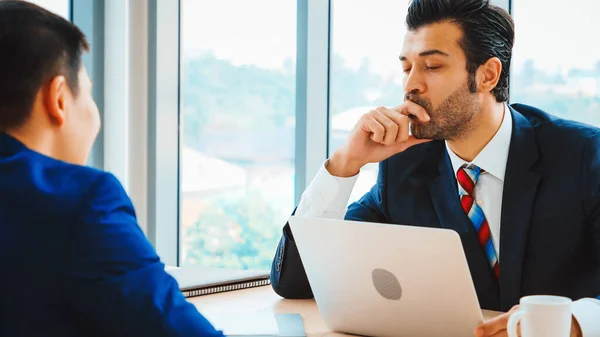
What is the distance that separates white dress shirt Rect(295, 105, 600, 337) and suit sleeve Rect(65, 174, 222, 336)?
3.13ft

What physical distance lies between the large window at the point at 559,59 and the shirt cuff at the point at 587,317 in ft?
4.57

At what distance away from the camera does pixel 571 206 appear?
188 cm

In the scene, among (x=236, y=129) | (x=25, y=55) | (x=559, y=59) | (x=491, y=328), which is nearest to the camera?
(x=25, y=55)

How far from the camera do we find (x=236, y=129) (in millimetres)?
3697

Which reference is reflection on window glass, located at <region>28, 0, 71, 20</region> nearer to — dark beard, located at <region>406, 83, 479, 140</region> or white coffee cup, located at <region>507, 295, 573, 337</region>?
dark beard, located at <region>406, 83, 479, 140</region>

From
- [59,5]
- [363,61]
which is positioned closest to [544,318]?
[363,61]

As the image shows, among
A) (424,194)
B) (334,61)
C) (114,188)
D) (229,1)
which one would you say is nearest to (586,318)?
(424,194)

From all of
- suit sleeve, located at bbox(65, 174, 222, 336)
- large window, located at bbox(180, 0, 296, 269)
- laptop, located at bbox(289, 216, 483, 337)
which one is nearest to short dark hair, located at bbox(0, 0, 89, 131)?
suit sleeve, located at bbox(65, 174, 222, 336)

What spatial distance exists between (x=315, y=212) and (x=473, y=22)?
69 centimetres

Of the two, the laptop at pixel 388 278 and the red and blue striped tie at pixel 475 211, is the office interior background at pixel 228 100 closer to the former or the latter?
the red and blue striped tie at pixel 475 211

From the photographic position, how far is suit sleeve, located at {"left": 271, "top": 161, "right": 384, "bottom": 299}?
1901mm

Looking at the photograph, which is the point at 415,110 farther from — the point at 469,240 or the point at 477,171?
the point at 469,240

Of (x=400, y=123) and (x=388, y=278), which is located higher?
(x=400, y=123)

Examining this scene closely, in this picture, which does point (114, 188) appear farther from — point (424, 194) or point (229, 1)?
point (229, 1)
